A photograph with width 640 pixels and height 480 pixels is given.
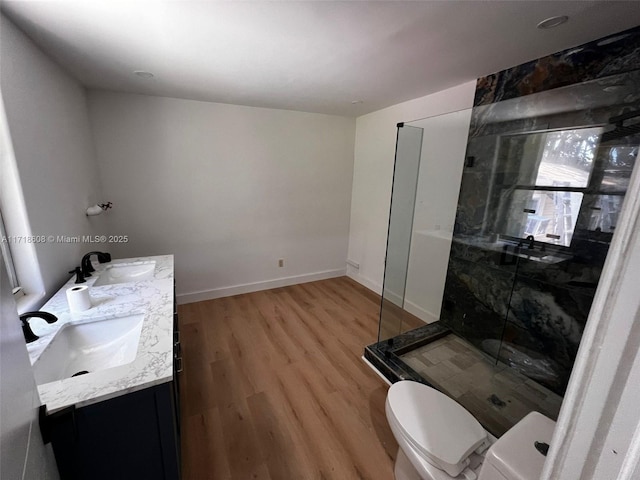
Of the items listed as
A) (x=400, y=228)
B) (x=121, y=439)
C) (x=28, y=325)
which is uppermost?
(x=400, y=228)

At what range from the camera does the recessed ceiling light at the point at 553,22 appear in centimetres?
128

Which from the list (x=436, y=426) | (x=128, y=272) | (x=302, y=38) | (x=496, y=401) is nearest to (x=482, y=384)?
(x=496, y=401)

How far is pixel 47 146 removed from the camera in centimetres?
158

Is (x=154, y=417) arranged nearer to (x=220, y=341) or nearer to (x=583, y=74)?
(x=220, y=341)

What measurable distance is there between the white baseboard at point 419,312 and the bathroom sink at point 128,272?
8.16ft

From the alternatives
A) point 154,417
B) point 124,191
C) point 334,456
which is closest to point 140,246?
point 124,191

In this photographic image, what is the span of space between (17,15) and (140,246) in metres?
1.93

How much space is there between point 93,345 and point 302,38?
198 cm

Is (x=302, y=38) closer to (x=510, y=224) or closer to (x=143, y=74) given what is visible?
(x=143, y=74)

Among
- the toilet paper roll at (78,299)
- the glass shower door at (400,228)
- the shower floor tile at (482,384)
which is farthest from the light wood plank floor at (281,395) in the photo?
the toilet paper roll at (78,299)

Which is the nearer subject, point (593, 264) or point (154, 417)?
point (154, 417)

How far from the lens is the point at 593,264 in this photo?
5.64ft

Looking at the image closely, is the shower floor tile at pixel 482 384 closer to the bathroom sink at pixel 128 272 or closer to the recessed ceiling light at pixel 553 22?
the bathroom sink at pixel 128 272

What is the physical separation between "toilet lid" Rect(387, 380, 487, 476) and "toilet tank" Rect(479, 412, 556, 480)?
0.25m
